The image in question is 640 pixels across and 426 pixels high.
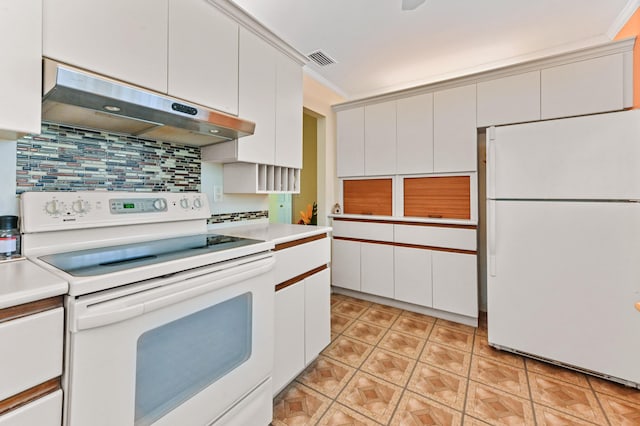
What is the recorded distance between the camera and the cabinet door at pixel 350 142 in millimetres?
3141

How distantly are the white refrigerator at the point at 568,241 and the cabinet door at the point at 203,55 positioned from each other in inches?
71.3

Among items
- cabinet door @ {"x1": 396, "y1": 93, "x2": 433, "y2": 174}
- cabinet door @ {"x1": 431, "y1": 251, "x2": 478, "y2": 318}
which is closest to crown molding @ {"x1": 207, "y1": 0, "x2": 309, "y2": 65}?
cabinet door @ {"x1": 396, "y1": 93, "x2": 433, "y2": 174}

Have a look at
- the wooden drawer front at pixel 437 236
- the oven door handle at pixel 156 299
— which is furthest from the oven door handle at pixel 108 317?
the wooden drawer front at pixel 437 236

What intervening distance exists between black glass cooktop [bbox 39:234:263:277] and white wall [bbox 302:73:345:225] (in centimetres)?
194

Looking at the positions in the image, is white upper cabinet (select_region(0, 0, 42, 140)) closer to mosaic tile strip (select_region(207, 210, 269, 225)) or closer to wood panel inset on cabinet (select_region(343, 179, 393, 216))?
mosaic tile strip (select_region(207, 210, 269, 225))

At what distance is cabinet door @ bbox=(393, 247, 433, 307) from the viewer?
2703 millimetres

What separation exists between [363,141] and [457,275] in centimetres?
167

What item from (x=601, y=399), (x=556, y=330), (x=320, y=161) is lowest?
(x=601, y=399)

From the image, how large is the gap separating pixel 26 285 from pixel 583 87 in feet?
10.5

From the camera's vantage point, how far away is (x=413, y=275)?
2777 mm

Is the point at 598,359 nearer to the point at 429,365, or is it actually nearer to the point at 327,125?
the point at 429,365

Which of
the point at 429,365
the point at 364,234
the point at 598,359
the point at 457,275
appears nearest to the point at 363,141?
the point at 364,234

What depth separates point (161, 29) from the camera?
1235 millimetres

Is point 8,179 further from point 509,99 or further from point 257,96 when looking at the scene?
point 509,99
